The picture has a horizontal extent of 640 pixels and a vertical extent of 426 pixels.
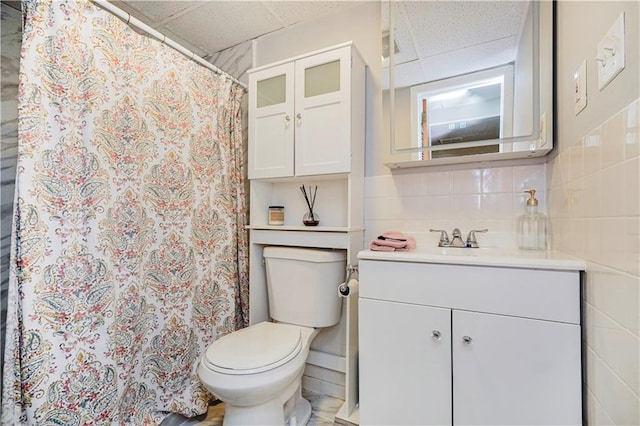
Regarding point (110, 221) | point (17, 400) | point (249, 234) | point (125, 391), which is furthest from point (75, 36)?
point (125, 391)

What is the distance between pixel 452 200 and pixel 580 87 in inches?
25.4

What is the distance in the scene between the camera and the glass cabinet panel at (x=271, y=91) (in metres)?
1.66

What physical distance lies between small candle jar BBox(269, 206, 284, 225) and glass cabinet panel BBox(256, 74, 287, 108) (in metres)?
0.59

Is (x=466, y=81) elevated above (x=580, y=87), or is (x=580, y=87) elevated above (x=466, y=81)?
(x=466, y=81)

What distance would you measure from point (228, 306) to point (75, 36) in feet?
4.39

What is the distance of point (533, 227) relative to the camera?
1.23 meters

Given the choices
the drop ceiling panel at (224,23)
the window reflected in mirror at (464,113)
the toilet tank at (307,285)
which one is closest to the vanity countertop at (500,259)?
the toilet tank at (307,285)

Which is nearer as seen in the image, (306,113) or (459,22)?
(459,22)

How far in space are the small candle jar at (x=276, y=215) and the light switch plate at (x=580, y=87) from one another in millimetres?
1374

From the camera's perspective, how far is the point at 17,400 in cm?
99

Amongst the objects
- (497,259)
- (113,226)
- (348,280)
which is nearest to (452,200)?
(497,259)

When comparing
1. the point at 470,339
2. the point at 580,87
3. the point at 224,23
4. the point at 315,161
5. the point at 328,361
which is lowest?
the point at 328,361

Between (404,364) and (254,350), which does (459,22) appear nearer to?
(404,364)

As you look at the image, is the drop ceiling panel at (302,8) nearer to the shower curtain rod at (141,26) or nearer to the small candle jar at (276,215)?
the shower curtain rod at (141,26)
